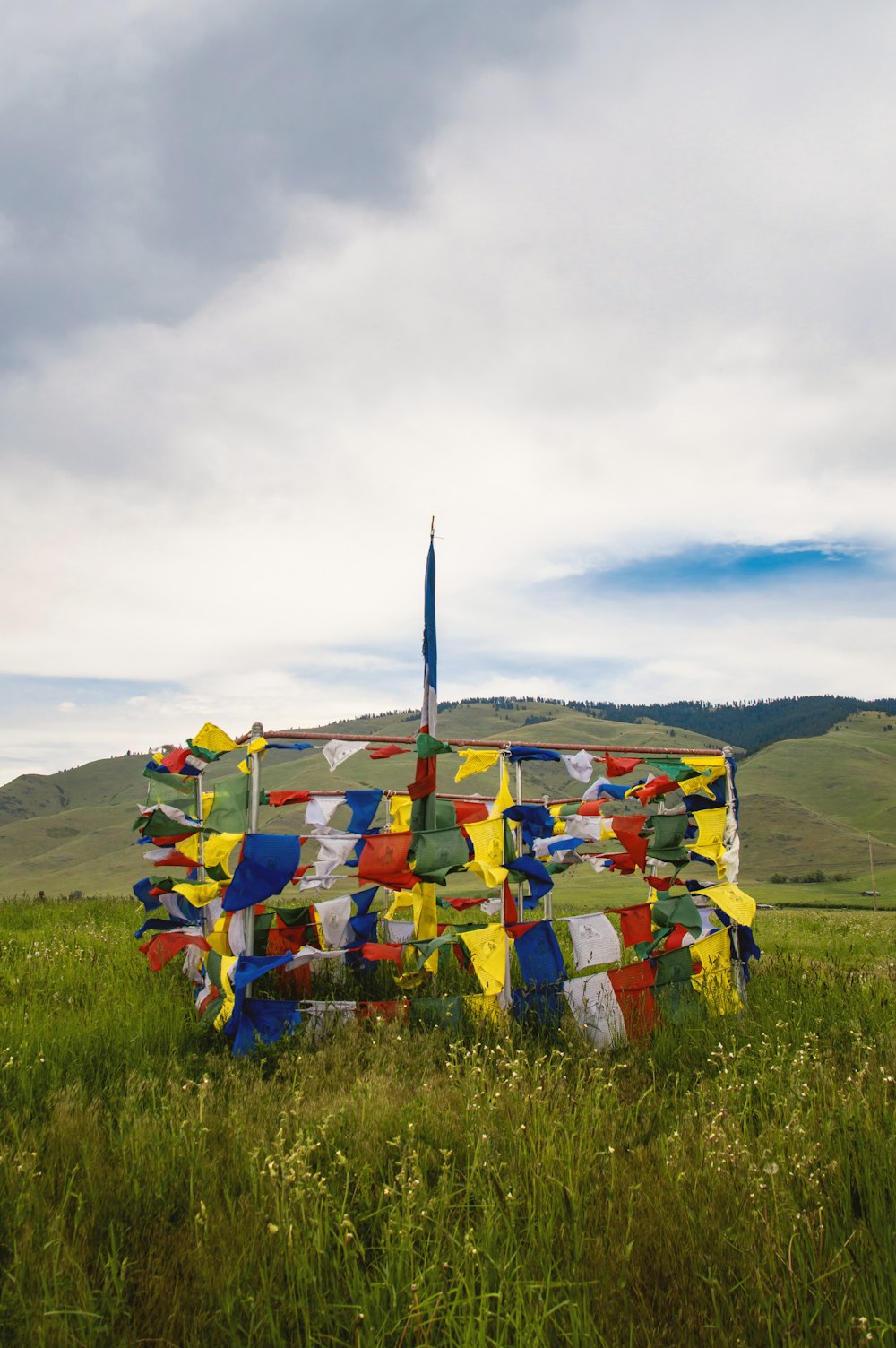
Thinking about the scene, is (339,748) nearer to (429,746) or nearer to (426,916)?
(429,746)

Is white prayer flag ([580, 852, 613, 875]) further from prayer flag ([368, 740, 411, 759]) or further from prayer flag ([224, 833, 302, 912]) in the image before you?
prayer flag ([224, 833, 302, 912])

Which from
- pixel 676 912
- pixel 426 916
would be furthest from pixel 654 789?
pixel 426 916

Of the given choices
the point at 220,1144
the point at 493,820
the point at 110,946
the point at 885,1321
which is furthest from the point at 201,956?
the point at 885,1321

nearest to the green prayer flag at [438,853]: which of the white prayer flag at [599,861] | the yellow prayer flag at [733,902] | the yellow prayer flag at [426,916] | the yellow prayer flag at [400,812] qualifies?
the yellow prayer flag at [426,916]

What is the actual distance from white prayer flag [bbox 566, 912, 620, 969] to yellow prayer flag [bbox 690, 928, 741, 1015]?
0.70 metres

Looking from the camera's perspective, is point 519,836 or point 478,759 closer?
point 478,759

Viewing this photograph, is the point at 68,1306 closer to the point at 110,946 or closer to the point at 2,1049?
the point at 2,1049

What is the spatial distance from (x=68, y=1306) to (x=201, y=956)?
16.7 ft

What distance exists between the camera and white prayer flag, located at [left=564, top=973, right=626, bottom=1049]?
19.6 feet

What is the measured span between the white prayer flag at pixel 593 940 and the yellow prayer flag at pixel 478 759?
147 centimetres

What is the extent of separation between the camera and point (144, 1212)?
3.22 meters

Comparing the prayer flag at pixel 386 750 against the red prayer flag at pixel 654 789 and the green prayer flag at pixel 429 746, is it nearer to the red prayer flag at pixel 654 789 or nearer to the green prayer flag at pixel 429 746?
the green prayer flag at pixel 429 746

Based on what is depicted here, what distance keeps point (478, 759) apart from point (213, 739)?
91.7 inches

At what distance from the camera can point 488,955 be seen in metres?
5.89
